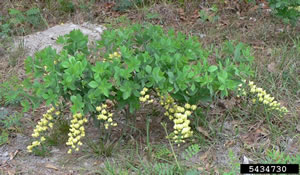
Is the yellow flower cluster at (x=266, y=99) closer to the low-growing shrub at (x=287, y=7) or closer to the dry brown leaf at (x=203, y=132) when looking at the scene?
the dry brown leaf at (x=203, y=132)

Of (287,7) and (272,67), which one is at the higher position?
(287,7)

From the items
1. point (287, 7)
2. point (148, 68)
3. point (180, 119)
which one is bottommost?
point (180, 119)

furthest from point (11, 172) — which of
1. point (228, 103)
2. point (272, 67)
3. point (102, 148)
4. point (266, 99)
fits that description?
point (272, 67)

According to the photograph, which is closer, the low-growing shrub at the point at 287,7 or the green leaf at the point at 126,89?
the green leaf at the point at 126,89

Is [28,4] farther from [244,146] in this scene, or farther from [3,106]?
[244,146]

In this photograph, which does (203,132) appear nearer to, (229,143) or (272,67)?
(229,143)

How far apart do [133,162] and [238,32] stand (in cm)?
275

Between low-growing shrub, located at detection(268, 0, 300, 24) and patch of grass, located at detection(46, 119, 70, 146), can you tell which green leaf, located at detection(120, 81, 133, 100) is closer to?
patch of grass, located at detection(46, 119, 70, 146)

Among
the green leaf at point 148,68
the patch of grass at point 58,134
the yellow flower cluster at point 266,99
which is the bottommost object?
the patch of grass at point 58,134

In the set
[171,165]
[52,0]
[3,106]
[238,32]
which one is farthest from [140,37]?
[52,0]

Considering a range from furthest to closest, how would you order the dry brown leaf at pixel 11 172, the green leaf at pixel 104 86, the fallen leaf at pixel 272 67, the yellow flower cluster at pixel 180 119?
the fallen leaf at pixel 272 67
the dry brown leaf at pixel 11 172
the yellow flower cluster at pixel 180 119
the green leaf at pixel 104 86

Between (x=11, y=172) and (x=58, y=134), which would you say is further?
(x=58, y=134)

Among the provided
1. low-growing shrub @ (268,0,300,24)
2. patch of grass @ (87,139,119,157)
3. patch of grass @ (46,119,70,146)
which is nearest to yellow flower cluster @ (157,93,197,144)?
patch of grass @ (87,139,119,157)

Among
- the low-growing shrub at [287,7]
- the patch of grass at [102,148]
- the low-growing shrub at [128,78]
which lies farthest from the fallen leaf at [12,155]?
the low-growing shrub at [287,7]
